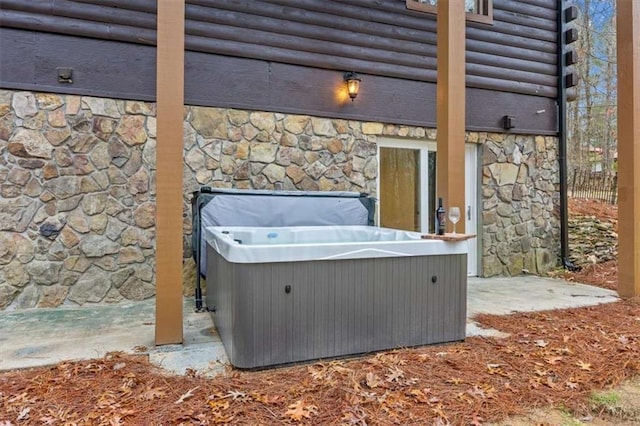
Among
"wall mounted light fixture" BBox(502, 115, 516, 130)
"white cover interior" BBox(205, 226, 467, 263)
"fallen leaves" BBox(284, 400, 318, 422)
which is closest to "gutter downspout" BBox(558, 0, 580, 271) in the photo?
"wall mounted light fixture" BBox(502, 115, 516, 130)

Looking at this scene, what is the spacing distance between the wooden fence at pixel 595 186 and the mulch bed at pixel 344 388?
21.7ft

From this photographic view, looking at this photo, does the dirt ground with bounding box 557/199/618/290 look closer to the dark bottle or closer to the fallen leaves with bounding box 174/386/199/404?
the dark bottle

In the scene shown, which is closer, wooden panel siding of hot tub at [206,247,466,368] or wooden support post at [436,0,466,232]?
wooden panel siding of hot tub at [206,247,466,368]

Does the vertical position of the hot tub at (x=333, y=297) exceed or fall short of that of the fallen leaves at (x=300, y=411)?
it exceeds it

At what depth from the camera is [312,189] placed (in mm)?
4762

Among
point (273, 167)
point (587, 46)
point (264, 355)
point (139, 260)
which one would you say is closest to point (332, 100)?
point (273, 167)

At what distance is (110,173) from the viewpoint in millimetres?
4020

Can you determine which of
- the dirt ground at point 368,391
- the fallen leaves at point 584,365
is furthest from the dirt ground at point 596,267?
the fallen leaves at point 584,365

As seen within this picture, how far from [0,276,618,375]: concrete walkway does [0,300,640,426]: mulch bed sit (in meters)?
0.17

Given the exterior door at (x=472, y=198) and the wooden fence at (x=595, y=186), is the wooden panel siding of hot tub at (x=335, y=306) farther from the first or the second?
the wooden fence at (x=595, y=186)

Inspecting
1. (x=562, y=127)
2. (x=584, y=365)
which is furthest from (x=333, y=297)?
(x=562, y=127)

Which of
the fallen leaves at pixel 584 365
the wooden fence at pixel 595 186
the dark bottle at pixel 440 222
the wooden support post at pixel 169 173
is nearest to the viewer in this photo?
the fallen leaves at pixel 584 365

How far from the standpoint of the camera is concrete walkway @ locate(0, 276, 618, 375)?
2.49m

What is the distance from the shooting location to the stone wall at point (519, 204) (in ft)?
18.4
